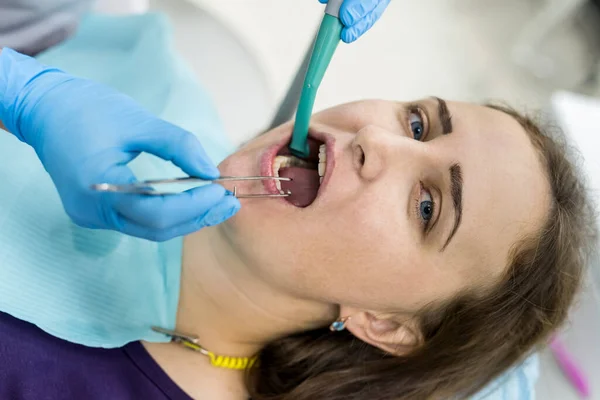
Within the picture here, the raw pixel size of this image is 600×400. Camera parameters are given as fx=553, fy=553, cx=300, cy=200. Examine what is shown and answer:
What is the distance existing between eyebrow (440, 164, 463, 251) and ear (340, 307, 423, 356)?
230mm

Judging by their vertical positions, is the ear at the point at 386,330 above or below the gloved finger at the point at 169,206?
below

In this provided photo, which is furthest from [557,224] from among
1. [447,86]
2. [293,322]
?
[447,86]

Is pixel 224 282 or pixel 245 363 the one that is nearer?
pixel 224 282

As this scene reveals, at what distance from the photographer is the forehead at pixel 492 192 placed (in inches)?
39.4

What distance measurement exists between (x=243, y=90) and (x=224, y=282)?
2.82 ft

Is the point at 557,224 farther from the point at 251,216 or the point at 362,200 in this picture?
the point at 251,216

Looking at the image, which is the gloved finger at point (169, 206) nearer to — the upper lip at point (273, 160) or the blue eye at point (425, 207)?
the upper lip at point (273, 160)

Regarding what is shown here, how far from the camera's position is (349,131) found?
42.1 inches

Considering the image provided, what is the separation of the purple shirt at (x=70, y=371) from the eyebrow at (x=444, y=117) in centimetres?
76

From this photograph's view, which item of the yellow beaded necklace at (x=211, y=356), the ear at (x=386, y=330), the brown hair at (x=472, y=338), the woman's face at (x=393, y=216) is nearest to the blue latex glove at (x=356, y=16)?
the woman's face at (x=393, y=216)

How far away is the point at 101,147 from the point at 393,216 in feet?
1.64

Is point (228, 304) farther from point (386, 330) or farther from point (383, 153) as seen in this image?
point (383, 153)

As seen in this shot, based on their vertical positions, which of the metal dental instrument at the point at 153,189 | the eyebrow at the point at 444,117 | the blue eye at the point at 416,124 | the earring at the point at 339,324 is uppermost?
the eyebrow at the point at 444,117

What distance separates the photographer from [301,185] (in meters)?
1.08
